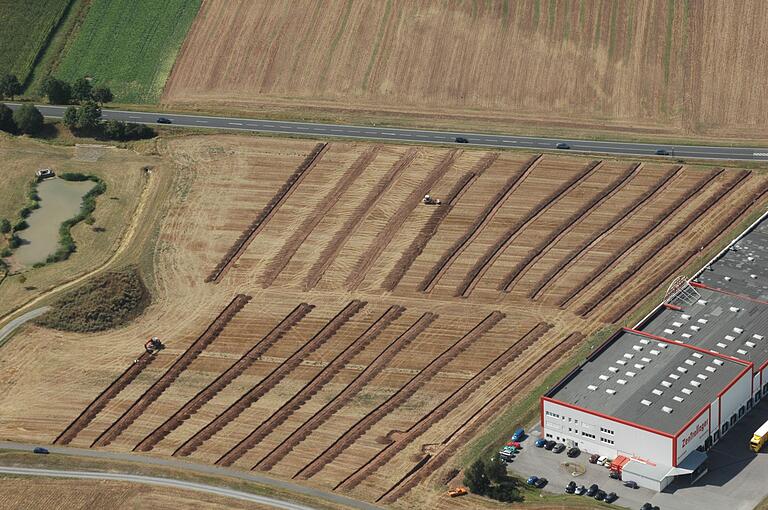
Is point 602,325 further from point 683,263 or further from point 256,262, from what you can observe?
point 256,262

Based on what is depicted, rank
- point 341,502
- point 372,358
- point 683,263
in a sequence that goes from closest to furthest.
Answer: point 341,502, point 372,358, point 683,263

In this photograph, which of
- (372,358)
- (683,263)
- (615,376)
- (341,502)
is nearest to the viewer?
(341,502)

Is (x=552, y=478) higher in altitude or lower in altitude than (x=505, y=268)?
lower

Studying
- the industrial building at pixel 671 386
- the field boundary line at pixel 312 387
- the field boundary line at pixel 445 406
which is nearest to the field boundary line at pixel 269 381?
the field boundary line at pixel 312 387

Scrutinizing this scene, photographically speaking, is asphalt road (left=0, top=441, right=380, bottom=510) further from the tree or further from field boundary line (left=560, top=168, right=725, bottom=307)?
field boundary line (left=560, top=168, right=725, bottom=307)

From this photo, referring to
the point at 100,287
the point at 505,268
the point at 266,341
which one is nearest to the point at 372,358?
the point at 266,341

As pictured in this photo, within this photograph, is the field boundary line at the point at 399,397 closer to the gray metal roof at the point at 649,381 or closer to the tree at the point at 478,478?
the tree at the point at 478,478

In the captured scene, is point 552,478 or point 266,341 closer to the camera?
point 552,478
